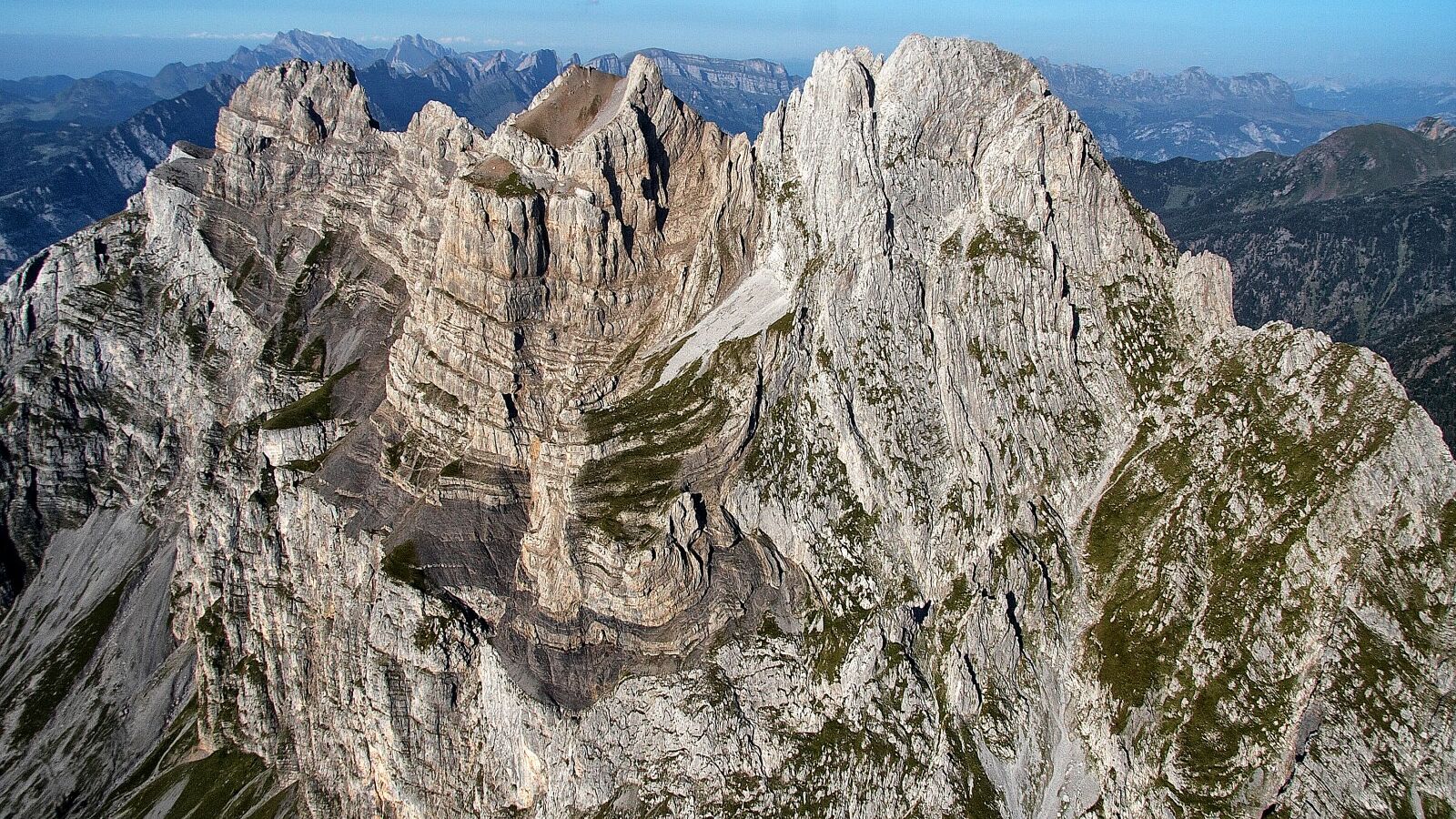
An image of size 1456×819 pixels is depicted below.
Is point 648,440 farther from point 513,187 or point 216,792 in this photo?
point 216,792

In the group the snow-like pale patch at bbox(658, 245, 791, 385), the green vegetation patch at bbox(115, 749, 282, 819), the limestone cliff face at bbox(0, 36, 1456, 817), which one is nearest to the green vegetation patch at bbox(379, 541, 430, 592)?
the limestone cliff face at bbox(0, 36, 1456, 817)

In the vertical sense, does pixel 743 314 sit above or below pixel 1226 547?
above

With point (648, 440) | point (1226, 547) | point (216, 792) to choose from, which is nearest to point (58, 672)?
point (216, 792)

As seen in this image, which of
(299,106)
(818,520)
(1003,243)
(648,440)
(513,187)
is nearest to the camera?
(818,520)

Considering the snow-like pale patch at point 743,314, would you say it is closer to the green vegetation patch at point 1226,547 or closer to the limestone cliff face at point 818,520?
the limestone cliff face at point 818,520

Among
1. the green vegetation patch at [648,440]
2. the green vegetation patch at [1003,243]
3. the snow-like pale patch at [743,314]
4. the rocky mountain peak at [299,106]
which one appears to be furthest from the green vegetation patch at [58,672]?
the green vegetation patch at [1003,243]

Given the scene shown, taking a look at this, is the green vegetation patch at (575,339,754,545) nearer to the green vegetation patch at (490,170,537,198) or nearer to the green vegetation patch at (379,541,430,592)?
the green vegetation patch at (379,541,430,592)

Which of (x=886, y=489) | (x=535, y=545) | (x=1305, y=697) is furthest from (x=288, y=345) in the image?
(x=1305, y=697)
